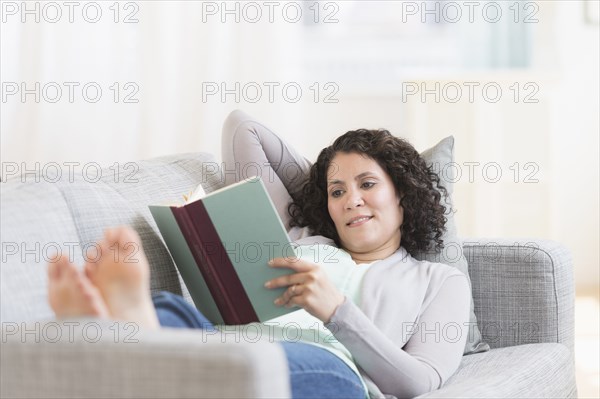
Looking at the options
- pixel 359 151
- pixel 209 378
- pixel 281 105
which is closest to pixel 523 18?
pixel 281 105

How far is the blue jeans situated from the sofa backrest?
0.23 metres

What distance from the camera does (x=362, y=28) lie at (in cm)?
405

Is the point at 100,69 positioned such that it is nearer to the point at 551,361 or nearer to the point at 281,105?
the point at 281,105

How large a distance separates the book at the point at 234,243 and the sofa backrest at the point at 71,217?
8cm

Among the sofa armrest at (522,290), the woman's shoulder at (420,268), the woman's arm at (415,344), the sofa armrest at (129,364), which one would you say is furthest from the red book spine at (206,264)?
the sofa armrest at (522,290)

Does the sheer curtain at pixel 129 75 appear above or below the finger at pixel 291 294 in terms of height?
above

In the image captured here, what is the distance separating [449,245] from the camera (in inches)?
76.5

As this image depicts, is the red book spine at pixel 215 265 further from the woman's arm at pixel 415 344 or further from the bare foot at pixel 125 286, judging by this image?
the bare foot at pixel 125 286

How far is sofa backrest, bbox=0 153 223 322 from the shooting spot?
1.36 metres

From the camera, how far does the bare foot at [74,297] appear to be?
110 centimetres

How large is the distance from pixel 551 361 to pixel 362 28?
8.39ft

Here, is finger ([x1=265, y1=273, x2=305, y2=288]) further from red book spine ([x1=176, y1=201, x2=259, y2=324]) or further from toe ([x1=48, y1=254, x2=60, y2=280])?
toe ([x1=48, y1=254, x2=60, y2=280])

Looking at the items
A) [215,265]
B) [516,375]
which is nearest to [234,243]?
[215,265]

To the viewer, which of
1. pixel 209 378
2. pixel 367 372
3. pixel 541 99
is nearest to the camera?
pixel 209 378
